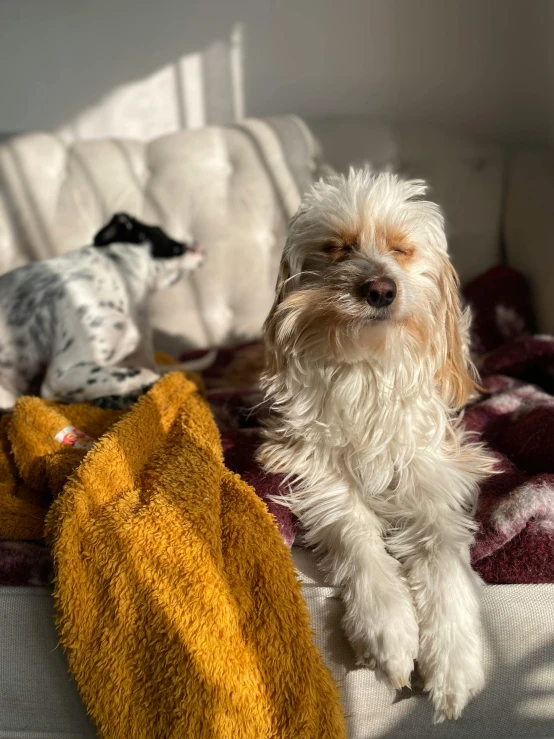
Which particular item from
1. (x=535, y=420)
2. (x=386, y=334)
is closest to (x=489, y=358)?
(x=535, y=420)

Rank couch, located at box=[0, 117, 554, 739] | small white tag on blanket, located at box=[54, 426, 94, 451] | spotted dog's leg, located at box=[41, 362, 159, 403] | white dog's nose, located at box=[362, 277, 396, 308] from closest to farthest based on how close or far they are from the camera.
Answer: white dog's nose, located at box=[362, 277, 396, 308] < small white tag on blanket, located at box=[54, 426, 94, 451] < spotted dog's leg, located at box=[41, 362, 159, 403] < couch, located at box=[0, 117, 554, 739]

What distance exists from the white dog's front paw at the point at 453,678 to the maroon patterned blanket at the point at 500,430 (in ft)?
0.71

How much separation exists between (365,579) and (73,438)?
90 cm

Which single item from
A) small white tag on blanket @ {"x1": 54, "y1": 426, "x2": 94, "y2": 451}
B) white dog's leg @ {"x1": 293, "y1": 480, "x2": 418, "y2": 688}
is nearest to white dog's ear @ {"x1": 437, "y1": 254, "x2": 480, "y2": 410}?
white dog's leg @ {"x1": 293, "y1": 480, "x2": 418, "y2": 688}

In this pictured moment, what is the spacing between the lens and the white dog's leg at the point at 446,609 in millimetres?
1146

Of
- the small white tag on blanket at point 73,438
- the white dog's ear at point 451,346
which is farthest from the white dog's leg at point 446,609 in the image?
the small white tag on blanket at point 73,438

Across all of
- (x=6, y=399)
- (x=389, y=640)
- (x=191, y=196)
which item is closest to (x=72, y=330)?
(x=6, y=399)

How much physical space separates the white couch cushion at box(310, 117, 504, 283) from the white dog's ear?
1.13 m

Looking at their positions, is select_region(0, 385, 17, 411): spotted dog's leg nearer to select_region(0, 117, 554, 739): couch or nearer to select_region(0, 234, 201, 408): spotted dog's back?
select_region(0, 234, 201, 408): spotted dog's back

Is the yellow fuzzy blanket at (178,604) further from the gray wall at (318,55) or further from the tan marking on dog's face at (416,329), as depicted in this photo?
the gray wall at (318,55)

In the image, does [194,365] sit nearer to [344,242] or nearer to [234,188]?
[234,188]

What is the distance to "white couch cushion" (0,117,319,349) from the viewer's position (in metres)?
2.58

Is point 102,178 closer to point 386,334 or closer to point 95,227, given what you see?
point 95,227

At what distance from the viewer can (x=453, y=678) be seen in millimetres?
1137
